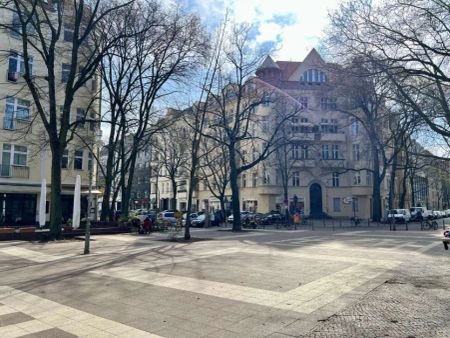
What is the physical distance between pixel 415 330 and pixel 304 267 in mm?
5940

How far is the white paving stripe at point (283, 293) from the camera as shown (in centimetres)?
740

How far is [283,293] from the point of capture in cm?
805

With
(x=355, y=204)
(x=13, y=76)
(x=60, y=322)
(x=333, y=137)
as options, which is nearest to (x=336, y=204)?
(x=355, y=204)

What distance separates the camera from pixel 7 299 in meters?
7.85

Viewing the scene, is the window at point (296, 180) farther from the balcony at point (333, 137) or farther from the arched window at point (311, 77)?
the arched window at point (311, 77)

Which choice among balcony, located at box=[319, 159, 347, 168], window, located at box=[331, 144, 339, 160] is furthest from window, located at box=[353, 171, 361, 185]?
window, located at box=[331, 144, 339, 160]

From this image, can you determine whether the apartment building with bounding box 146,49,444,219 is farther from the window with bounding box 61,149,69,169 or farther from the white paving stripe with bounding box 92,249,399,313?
the white paving stripe with bounding box 92,249,399,313

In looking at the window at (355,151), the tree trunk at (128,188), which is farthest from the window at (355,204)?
the tree trunk at (128,188)

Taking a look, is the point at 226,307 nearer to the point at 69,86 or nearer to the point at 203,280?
the point at 203,280

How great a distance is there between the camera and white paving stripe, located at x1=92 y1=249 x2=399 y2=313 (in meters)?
7.40

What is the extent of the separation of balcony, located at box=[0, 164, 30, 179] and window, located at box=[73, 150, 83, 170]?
4759 mm

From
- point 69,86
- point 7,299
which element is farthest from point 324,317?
point 69,86

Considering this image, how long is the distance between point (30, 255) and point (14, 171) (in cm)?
2015

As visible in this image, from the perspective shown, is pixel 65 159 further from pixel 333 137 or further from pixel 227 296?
pixel 333 137
